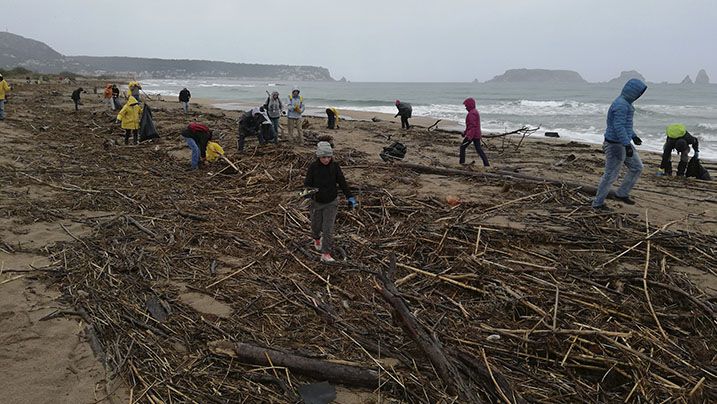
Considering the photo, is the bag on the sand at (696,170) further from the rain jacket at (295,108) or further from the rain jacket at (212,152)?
A: the rain jacket at (212,152)

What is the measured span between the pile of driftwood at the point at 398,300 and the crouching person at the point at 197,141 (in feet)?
7.85

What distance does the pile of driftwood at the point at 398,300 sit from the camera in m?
2.85

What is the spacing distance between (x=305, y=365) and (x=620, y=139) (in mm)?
5459

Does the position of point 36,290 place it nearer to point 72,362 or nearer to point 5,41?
point 72,362

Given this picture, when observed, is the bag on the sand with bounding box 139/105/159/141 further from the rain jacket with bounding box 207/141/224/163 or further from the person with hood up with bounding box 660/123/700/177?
the person with hood up with bounding box 660/123/700/177

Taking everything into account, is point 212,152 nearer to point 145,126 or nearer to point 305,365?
point 145,126

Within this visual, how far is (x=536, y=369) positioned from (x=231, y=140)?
421 inches

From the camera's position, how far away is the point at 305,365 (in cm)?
294

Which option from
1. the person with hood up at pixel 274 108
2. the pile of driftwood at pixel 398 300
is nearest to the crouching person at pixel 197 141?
the pile of driftwood at pixel 398 300

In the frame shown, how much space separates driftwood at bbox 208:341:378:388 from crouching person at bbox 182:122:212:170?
260 inches

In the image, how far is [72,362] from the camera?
9.73 ft

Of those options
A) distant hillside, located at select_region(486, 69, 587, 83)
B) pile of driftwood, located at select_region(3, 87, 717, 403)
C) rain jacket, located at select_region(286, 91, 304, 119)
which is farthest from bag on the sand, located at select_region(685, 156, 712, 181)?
distant hillside, located at select_region(486, 69, 587, 83)

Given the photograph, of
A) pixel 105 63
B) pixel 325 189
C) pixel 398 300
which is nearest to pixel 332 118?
pixel 325 189

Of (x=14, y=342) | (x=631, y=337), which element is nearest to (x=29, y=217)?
(x=14, y=342)
